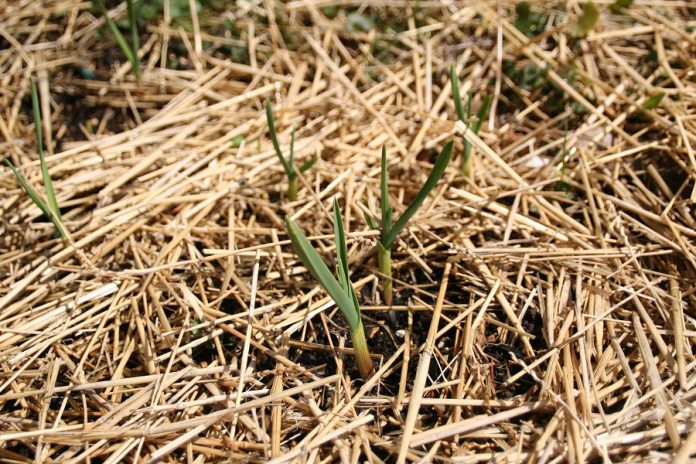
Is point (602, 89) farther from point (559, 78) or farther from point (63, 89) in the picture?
point (63, 89)

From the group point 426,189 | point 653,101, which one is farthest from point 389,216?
point 653,101

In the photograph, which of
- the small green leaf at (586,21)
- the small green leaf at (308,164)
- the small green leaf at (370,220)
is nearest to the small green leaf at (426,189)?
the small green leaf at (370,220)

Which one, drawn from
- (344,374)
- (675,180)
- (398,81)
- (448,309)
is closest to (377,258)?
(448,309)

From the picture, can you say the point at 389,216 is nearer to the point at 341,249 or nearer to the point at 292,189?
the point at 341,249

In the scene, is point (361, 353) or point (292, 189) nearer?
point (361, 353)

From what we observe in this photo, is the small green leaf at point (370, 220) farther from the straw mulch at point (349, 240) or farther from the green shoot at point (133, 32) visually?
the green shoot at point (133, 32)

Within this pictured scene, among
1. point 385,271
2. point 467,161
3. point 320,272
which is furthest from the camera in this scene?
point 467,161

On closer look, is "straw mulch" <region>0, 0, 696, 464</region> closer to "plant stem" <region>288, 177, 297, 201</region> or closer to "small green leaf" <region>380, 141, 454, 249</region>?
"plant stem" <region>288, 177, 297, 201</region>
